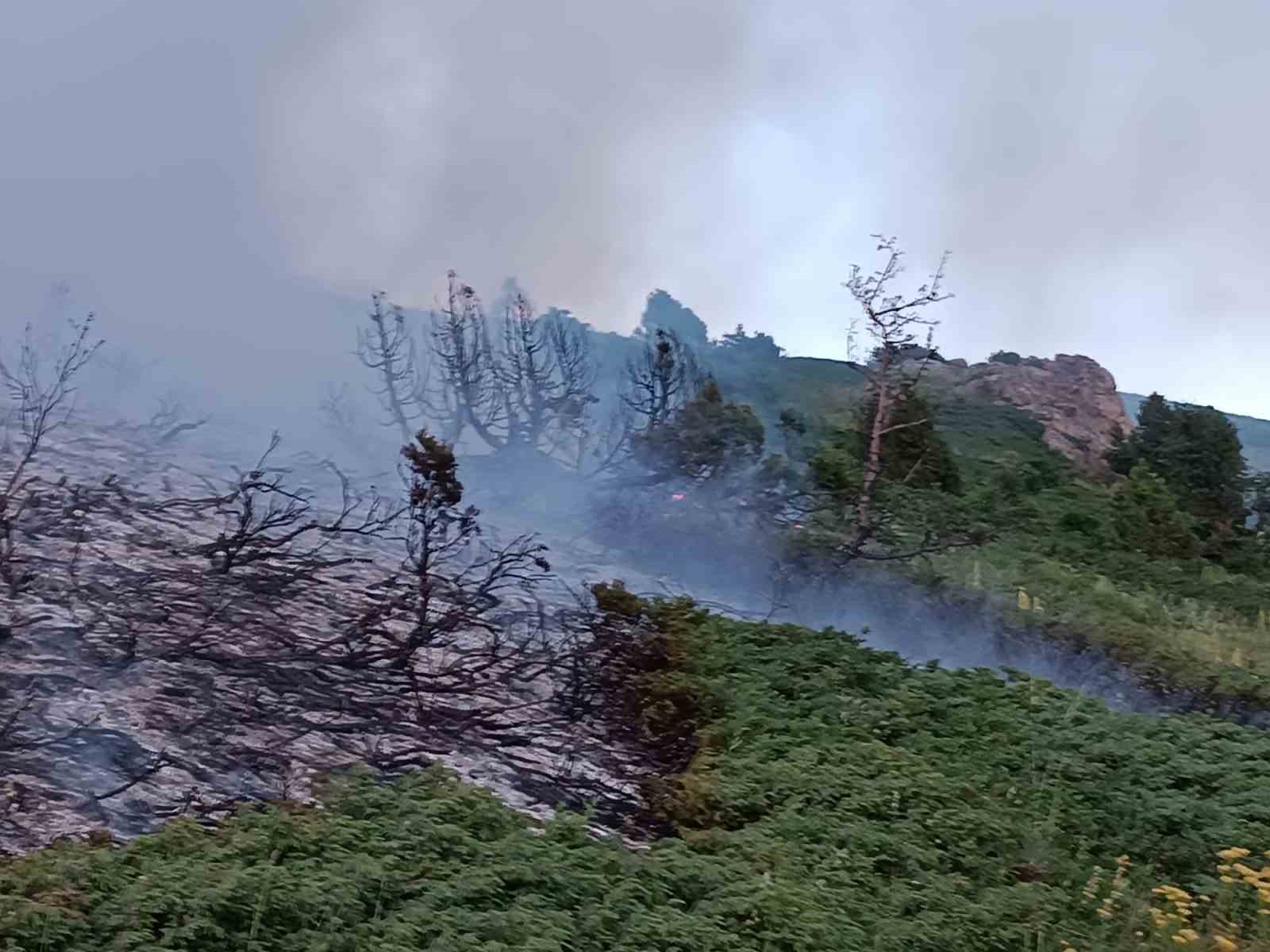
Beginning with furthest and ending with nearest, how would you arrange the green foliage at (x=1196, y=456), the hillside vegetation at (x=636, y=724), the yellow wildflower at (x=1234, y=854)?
1. the green foliage at (x=1196, y=456)
2. the yellow wildflower at (x=1234, y=854)
3. the hillside vegetation at (x=636, y=724)

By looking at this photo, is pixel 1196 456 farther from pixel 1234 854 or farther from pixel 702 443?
pixel 1234 854

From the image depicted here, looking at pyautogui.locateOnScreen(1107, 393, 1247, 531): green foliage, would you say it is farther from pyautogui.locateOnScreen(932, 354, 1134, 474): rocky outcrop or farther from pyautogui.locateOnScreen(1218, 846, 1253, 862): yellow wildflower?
pyautogui.locateOnScreen(1218, 846, 1253, 862): yellow wildflower

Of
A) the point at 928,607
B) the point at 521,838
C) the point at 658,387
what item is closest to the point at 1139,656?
the point at 928,607

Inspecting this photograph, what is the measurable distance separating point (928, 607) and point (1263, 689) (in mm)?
2327

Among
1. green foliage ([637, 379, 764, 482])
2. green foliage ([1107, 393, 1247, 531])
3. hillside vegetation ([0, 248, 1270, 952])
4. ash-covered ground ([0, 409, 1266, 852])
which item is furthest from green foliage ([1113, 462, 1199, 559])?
ash-covered ground ([0, 409, 1266, 852])

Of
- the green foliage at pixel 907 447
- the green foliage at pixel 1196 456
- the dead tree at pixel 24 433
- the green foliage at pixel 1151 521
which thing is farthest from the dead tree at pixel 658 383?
the green foliage at pixel 1196 456

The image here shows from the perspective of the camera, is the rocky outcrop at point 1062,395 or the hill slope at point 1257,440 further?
the hill slope at point 1257,440

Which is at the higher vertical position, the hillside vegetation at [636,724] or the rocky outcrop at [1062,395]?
the rocky outcrop at [1062,395]

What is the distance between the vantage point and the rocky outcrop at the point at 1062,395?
25.0 meters

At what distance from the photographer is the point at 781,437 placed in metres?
17.0

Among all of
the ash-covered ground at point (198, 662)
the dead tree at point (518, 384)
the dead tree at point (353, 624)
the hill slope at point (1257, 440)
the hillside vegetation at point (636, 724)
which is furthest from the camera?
the hill slope at point (1257, 440)

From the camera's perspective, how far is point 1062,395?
26.7 m

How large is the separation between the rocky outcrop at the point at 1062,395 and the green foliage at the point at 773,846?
60.4 ft

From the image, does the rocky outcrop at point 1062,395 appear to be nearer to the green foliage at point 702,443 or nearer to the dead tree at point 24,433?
the green foliage at point 702,443
